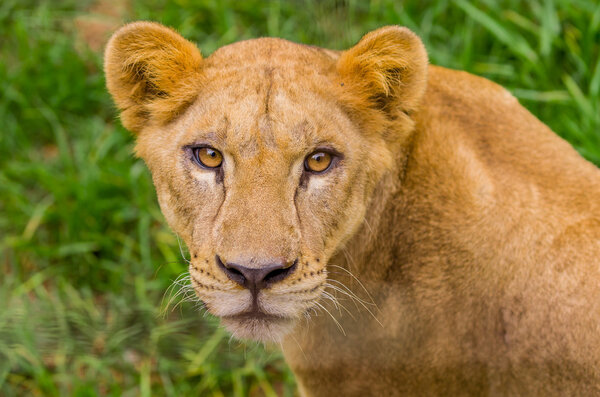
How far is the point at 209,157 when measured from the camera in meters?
2.75

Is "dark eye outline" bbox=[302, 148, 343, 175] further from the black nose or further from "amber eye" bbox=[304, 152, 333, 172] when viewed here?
the black nose

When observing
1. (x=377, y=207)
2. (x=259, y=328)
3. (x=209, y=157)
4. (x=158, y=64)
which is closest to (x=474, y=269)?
(x=377, y=207)

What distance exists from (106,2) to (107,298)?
2.50 metres

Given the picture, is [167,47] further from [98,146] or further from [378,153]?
[98,146]

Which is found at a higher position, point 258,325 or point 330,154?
point 330,154

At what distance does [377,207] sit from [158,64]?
997 mm

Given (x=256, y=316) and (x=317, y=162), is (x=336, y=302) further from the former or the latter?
(x=317, y=162)

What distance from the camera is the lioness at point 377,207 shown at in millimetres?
2668

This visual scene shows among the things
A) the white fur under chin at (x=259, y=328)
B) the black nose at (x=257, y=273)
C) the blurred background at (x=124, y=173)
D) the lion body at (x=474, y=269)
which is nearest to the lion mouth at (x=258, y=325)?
the white fur under chin at (x=259, y=328)

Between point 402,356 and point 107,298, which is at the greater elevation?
point 402,356

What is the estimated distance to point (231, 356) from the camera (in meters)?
4.78

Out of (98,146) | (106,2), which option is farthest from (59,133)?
(106,2)

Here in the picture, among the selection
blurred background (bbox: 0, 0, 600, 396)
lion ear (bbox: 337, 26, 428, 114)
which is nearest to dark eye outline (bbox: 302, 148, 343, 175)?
lion ear (bbox: 337, 26, 428, 114)

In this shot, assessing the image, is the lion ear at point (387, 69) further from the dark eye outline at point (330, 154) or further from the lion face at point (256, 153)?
the dark eye outline at point (330, 154)
